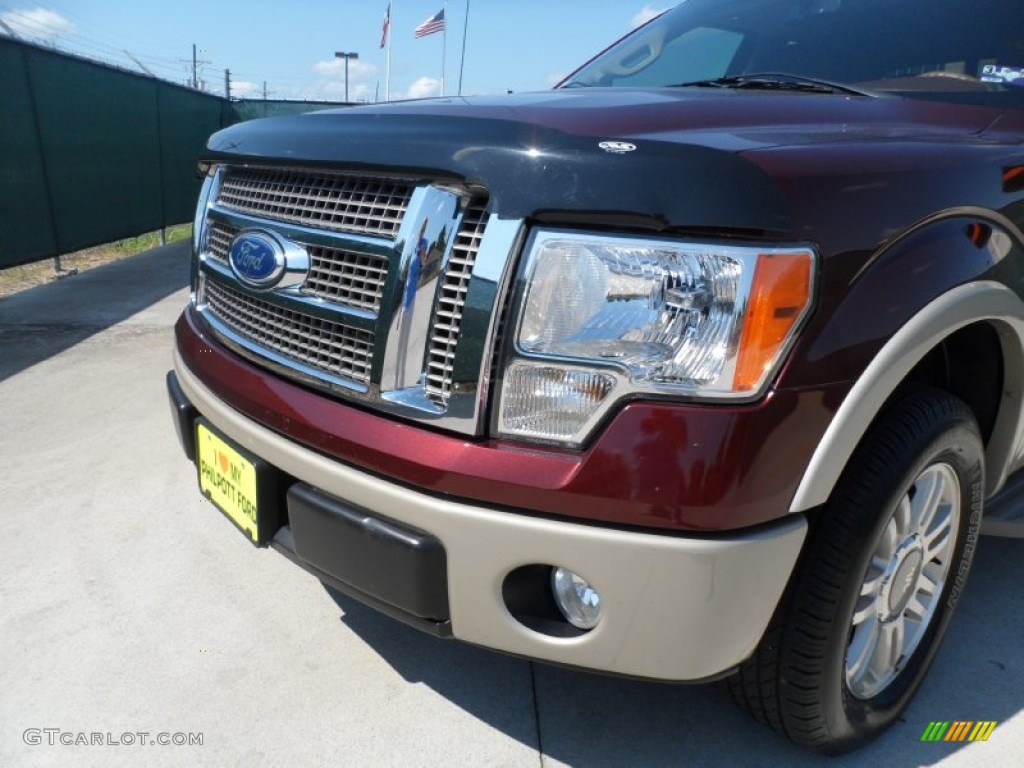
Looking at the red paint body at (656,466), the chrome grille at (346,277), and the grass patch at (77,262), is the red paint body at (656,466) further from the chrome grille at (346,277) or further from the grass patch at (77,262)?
the grass patch at (77,262)

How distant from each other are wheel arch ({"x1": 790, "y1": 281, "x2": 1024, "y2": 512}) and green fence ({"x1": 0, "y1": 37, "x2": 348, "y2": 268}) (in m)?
6.73

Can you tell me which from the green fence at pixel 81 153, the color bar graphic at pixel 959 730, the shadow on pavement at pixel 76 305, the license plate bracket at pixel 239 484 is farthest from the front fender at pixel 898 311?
the green fence at pixel 81 153

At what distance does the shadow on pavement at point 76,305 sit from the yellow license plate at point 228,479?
9.75 ft

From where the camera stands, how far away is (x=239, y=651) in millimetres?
2168

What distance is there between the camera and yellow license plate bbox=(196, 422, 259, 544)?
5.97 feet

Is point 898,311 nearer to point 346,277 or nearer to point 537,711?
point 346,277

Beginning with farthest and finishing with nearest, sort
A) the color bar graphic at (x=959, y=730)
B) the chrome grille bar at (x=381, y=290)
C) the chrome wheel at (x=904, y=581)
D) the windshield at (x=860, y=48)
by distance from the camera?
1. the windshield at (x=860, y=48)
2. the color bar graphic at (x=959, y=730)
3. the chrome wheel at (x=904, y=581)
4. the chrome grille bar at (x=381, y=290)

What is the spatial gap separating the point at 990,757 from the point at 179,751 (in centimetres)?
189

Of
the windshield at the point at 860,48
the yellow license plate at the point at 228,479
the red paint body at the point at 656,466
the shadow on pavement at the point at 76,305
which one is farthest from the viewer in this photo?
the shadow on pavement at the point at 76,305

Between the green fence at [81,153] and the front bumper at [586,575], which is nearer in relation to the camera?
the front bumper at [586,575]

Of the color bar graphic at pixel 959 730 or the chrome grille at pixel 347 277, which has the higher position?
the chrome grille at pixel 347 277

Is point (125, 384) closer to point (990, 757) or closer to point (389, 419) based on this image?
point (389, 419)

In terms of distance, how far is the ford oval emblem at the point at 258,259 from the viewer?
176 cm

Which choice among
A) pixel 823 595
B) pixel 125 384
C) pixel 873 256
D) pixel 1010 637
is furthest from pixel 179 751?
pixel 125 384
